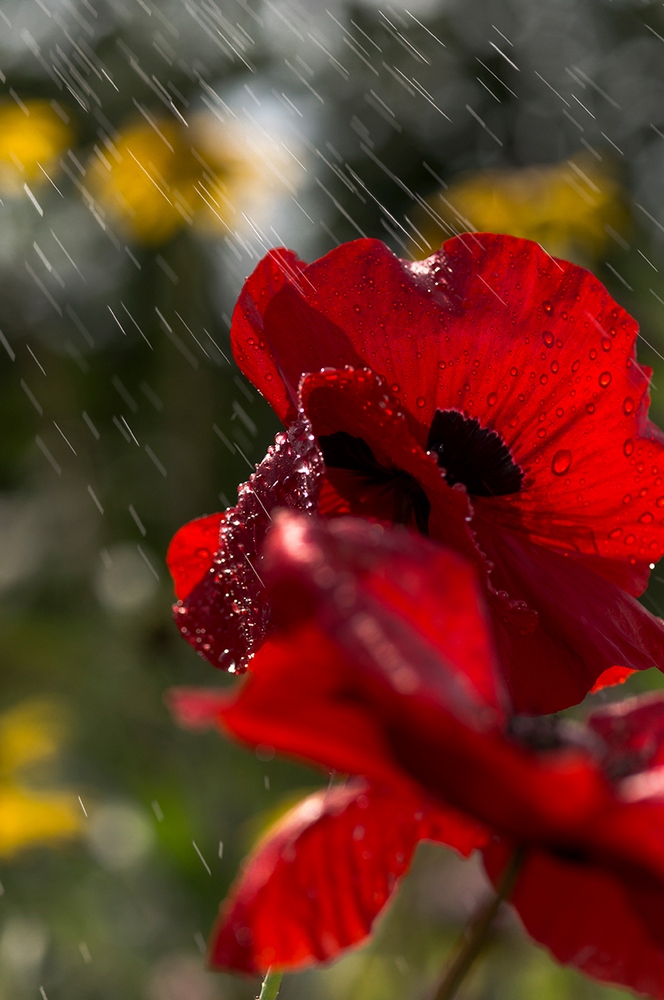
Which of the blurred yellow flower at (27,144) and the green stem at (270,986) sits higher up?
the green stem at (270,986)

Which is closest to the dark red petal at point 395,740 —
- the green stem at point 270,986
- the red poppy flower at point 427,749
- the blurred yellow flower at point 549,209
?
the red poppy flower at point 427,749

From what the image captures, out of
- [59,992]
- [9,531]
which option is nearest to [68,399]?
[9,531]

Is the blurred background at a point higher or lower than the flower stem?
lower

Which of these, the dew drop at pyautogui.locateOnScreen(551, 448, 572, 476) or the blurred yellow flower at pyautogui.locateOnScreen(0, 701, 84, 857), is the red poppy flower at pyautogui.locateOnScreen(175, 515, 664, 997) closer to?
the dew drop at pyautogui.locateOnScreen(551, 448, 572, 476)

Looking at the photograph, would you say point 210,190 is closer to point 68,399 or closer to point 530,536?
point 68,399

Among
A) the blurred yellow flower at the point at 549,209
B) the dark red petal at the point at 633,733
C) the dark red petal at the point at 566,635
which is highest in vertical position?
the dark red petal at the point at 633,733

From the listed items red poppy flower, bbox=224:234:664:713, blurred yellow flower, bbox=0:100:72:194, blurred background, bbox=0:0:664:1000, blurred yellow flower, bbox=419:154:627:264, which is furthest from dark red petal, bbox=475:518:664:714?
blurred yellow flower, bbox=0:100:72:194

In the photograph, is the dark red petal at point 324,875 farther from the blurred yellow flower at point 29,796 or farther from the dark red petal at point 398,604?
the blurred yellow flower at point 29,796

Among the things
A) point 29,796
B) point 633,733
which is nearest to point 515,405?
point 633,733
